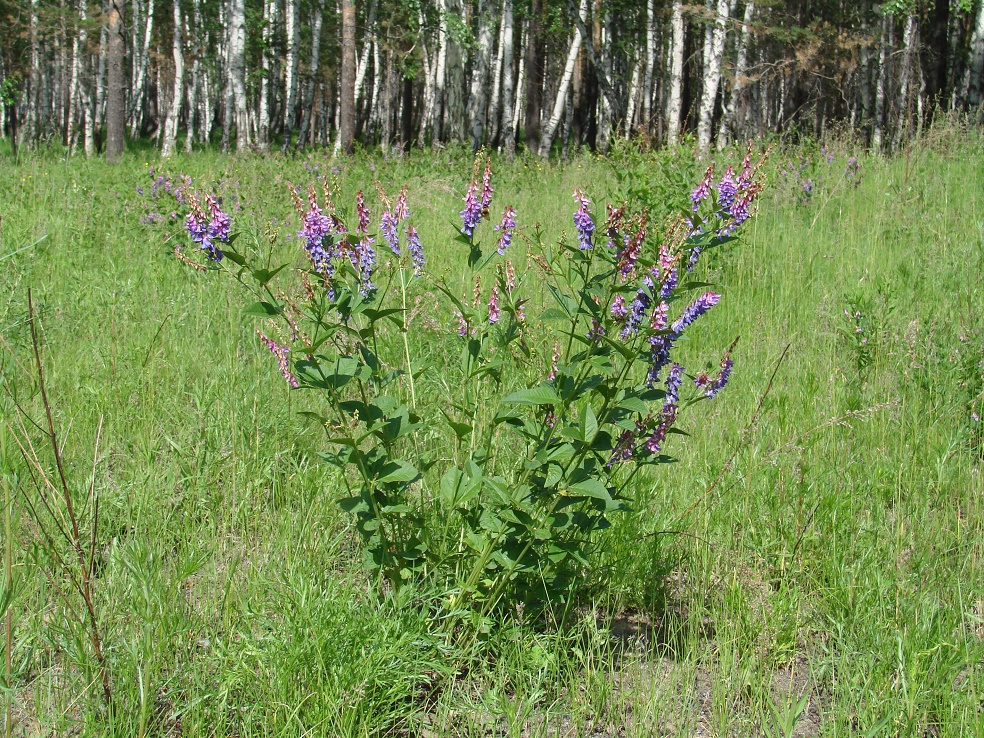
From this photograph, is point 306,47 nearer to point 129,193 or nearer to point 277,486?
point 129,193

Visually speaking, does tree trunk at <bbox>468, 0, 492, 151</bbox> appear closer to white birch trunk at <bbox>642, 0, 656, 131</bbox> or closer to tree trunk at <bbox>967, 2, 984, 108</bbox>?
white birch trunk at <bbox>642, 0, 656, 131</bbox>

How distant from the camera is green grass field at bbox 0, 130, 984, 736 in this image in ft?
6.28

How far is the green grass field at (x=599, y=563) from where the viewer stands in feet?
6.28

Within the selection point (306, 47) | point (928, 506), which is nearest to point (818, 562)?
point (928, 506)

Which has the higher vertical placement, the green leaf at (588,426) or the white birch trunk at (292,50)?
the white birch trunk at (292,50)

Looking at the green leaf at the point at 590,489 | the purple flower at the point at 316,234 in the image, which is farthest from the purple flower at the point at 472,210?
the green leaf at the point at 590,489

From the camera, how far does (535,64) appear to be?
20547 mm

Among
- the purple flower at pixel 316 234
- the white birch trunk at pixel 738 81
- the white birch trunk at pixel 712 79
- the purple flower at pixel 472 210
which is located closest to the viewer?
the purple flower at pixel 316 234

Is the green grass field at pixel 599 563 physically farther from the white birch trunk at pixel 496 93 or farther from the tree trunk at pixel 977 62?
the white birch trunk at pixel 496 93

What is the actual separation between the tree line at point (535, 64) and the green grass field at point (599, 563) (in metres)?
6.44

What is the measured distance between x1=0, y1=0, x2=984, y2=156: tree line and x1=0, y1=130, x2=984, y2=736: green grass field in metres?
6.44

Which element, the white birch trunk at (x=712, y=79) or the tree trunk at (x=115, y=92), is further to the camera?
the tree trunk at (x=115, y=92)

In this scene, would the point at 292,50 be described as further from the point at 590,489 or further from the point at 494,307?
the point at 590,489

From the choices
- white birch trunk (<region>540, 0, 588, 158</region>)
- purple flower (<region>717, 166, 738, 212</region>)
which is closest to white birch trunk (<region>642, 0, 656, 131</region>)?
white birch trunk (<region>540, 0, 588, 158</region>)
